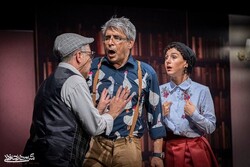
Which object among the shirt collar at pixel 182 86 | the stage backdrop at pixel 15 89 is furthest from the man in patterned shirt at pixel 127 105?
the stage backdrop at pixel 15 89

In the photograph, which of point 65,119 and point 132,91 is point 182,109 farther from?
point 65,119

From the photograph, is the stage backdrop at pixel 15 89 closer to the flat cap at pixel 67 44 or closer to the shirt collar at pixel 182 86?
the flat cap at pixel 67 44

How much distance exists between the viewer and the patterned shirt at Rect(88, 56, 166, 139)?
2.37 metres

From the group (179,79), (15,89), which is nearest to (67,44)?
(15,89)

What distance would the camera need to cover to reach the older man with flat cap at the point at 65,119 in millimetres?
2012

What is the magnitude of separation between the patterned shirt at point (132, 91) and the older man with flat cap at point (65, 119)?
223 millimetres

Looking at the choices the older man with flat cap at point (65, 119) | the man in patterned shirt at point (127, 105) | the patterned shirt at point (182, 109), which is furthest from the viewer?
the patterned shirt at point (182, 109)

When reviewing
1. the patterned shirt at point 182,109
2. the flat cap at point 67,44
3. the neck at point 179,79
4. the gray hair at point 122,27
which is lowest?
the patterned shirt at point 182,109

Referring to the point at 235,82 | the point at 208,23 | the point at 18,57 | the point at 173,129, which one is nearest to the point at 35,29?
the point at 18,57

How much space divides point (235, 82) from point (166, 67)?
758 millimetres

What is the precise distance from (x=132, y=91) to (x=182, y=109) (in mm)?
495

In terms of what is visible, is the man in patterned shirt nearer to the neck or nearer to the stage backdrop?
the neck

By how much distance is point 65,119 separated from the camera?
201cm

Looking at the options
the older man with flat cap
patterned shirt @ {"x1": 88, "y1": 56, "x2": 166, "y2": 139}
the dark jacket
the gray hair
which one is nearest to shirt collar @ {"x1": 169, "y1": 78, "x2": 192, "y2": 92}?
patterned shirt @ {"x1": 88, "y1": 56, "x2": 166, "y2": 139}
